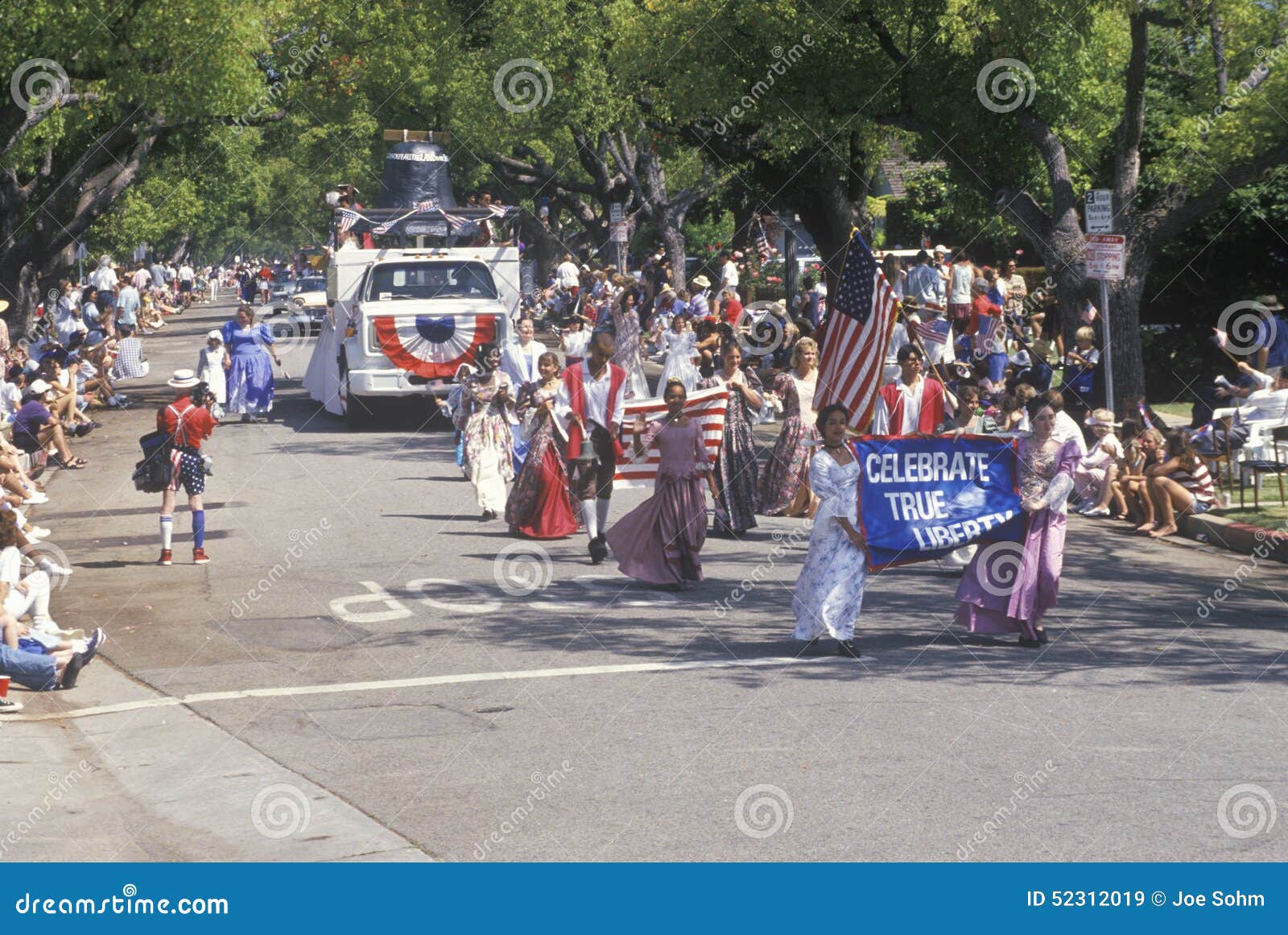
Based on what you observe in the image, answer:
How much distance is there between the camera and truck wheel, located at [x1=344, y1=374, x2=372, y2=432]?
25.6m

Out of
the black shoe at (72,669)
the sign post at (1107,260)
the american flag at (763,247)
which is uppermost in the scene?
the american flag at (763,247)

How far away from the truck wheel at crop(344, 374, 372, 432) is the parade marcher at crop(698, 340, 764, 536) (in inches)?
393

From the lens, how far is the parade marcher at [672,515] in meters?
13.7

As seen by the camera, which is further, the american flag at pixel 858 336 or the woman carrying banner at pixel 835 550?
the american flag at pixel 858 336

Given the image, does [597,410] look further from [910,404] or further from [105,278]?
[105,278]

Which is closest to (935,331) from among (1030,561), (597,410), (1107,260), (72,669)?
(1107,260)

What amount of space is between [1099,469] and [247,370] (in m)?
14.3

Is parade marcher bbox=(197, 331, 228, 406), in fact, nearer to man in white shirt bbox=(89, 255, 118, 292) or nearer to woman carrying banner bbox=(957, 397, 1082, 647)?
woman carrying banner bbox=(957, 397, 1082, 647)

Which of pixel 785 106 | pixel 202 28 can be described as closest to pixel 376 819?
pixel 785 106

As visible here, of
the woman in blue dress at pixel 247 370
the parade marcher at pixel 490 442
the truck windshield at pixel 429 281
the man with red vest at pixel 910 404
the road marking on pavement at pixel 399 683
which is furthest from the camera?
the woman in blue dress at pixel 247 370

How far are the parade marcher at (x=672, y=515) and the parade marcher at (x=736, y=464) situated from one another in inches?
104

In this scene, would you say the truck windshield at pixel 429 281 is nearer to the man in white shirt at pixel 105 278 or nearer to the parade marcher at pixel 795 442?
the parade marcher at pixel 795 442

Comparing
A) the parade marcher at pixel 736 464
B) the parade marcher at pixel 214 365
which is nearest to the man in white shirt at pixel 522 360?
the parade marcher at pixel 736 464

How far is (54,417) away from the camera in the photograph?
23.2m
